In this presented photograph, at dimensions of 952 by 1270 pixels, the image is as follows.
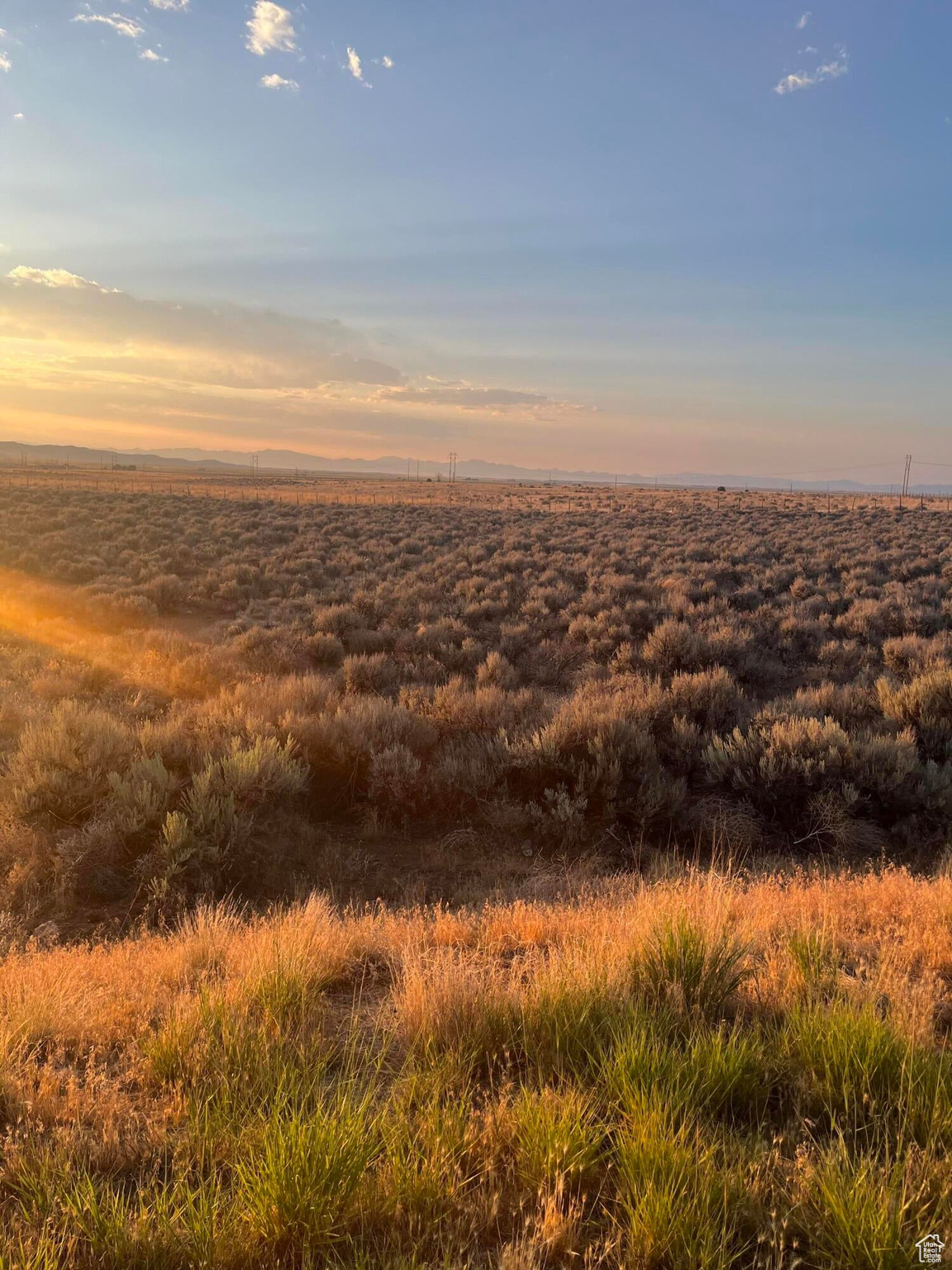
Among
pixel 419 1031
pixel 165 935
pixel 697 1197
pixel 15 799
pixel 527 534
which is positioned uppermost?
pixel 527 534

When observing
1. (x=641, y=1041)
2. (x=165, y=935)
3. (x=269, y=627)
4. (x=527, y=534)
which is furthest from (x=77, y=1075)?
(x=527, y=534)

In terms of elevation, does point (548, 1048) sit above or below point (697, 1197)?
below

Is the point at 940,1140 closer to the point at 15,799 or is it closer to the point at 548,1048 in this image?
the point at 548,1048

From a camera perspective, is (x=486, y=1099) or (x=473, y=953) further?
(x=473, y=953)

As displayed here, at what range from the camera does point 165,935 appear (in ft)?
15.5

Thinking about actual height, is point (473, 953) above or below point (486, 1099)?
below

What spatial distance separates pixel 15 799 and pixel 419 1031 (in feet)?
15.8

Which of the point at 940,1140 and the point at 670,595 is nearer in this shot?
the point at 940,1140

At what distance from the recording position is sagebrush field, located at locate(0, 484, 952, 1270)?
2066 mm

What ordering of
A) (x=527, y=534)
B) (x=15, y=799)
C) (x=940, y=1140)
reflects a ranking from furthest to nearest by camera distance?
(x=527, y=534) → (x=15, y=799) → (x=940, y=1140)

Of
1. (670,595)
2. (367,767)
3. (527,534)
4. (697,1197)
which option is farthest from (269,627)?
(527,534)

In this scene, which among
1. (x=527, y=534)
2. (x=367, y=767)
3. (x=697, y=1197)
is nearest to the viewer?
(x=697, y=1197)

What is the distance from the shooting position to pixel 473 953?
12.9 ft

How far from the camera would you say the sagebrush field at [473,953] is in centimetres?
207
